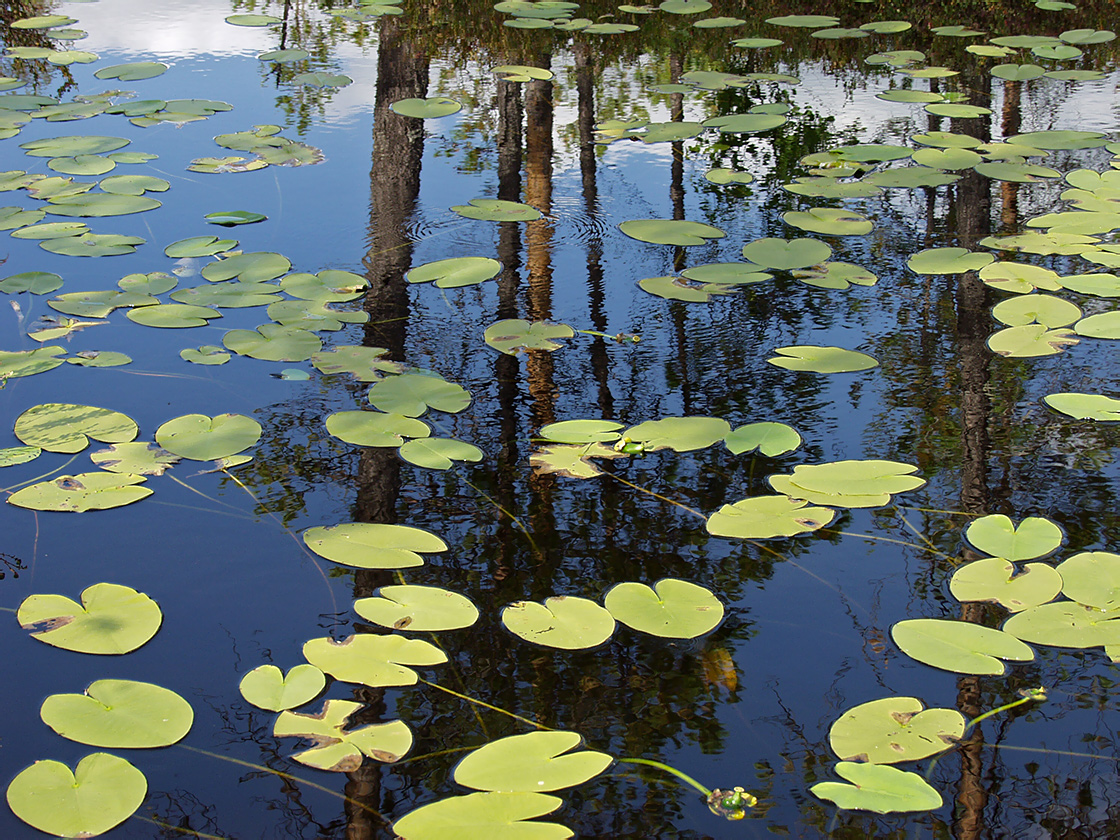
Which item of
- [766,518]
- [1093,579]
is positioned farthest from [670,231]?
[1093,579]

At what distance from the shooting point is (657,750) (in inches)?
53.4

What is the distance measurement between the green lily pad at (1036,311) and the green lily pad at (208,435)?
207cm

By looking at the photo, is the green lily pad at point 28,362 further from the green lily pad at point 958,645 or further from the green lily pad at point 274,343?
the green lily pad at point 958,645

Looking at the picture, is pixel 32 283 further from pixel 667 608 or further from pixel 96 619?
pixel 667 608

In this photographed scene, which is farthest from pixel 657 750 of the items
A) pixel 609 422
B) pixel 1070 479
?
pixel 1070 479

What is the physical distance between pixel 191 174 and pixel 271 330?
1.47m

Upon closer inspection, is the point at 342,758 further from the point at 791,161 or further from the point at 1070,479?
the point at 791,161

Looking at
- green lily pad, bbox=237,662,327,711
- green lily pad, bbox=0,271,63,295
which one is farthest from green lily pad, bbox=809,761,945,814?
green lily pad, bbox=0,271,63,295

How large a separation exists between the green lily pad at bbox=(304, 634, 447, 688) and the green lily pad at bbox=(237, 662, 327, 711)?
0.02 meters

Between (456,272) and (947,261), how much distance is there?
5.16 feet

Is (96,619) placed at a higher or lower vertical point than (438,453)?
lower

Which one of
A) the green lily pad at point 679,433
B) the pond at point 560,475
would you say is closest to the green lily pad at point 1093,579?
the pond at point 560,475

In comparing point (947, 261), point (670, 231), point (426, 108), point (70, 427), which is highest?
point (426, 108)

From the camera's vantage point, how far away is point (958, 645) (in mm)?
1530
